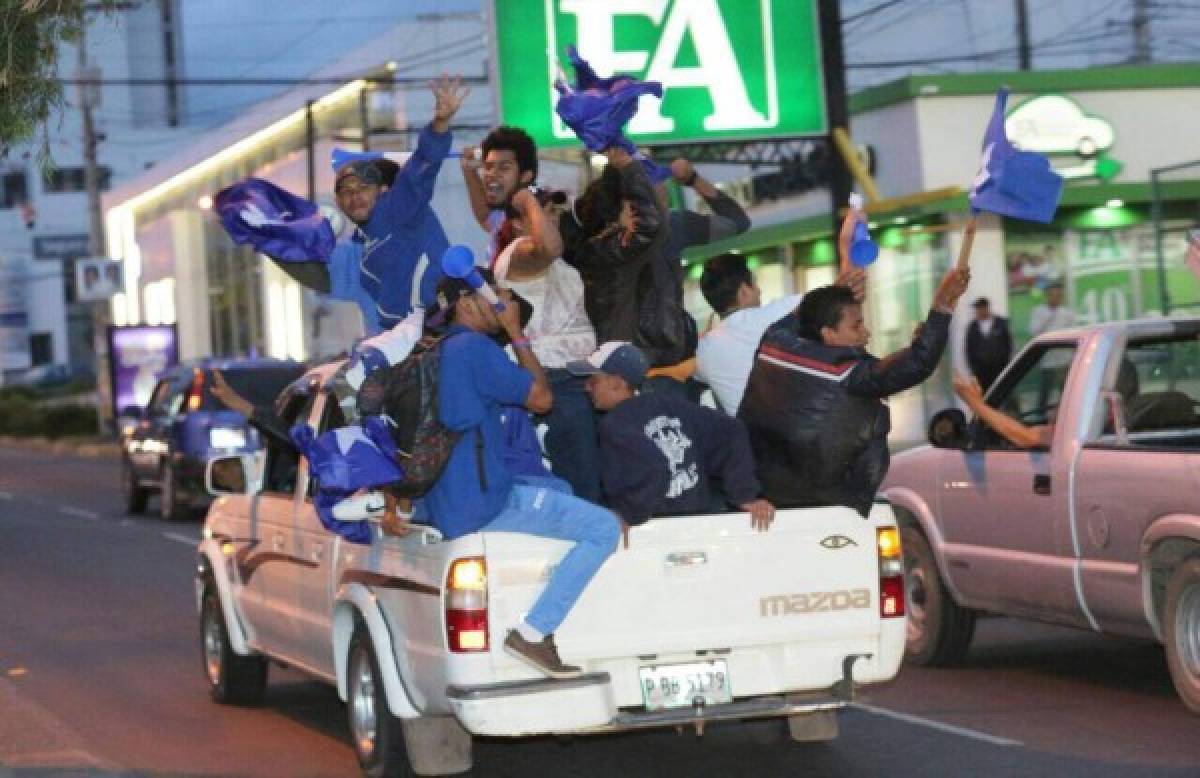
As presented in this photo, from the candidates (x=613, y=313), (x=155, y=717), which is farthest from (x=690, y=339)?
(x=155, y=717)

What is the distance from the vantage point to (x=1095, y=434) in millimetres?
11102

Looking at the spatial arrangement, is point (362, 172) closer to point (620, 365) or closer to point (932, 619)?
point (620, 365)

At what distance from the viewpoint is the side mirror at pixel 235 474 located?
1135 cm

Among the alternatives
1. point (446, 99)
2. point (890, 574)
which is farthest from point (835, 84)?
point (890, 574)

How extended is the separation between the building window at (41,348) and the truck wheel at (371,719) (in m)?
112

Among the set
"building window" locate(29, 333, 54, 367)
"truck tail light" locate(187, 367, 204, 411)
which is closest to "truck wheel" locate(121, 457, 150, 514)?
"truck tail light" locate(187, 367, 204, 411)

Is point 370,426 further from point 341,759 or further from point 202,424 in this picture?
point 202,424

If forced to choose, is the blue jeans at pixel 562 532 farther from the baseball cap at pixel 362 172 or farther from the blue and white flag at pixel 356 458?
the baseball cap at pixel 362 172

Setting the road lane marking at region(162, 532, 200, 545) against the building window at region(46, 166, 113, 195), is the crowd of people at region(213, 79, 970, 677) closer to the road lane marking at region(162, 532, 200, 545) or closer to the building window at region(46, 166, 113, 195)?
the road lane marking at region(162, 532, 200, 545)

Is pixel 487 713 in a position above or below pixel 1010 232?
below

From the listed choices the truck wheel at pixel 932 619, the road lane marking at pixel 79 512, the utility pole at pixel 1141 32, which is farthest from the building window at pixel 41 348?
the truck wheel at pixel 932 619

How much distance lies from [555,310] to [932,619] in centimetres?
375

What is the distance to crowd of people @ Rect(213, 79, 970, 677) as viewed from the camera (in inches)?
334

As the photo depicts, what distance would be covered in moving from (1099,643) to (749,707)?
517cm
